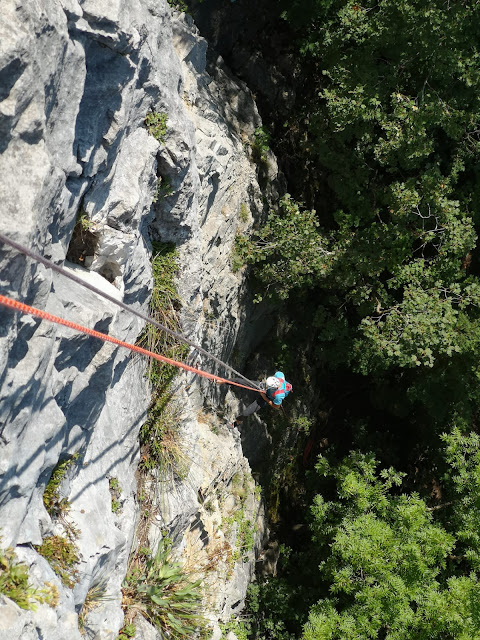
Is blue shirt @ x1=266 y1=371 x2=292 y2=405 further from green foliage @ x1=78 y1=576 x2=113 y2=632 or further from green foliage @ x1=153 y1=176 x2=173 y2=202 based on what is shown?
green foliage @ x1=78 y1=576 x2=113 y2=632

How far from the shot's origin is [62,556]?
4.62 meters

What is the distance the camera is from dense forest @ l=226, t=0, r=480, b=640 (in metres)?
7.72

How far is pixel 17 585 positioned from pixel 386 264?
6.55 meters

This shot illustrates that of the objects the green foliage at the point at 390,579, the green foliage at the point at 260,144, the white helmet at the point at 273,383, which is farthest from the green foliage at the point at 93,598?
the green foliage at the point at 260,144

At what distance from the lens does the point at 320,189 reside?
10484 millimetres

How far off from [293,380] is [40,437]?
7.52 metres

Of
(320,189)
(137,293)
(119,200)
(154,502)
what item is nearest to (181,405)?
(154,502)

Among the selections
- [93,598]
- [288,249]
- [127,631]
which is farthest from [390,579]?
[288,249]

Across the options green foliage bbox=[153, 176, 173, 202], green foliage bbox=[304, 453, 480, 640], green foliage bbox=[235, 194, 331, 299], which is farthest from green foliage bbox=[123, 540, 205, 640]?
green foliage bbox=[235, 194, 331, 299]

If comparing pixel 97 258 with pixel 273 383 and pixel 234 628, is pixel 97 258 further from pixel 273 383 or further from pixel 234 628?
pixel 234 628

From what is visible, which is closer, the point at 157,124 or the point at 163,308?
the point at 157,124

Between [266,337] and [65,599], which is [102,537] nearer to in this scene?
[65,599]

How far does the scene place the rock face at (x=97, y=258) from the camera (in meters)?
3.46

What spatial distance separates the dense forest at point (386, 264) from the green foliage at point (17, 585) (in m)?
5.31
